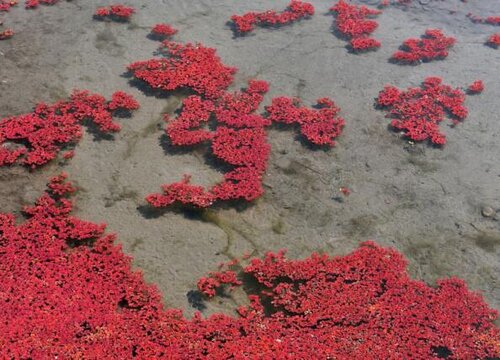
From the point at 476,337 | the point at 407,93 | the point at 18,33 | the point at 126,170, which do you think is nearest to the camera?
the point at 476,337

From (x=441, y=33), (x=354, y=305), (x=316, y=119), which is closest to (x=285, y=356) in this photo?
(x=354, y=305)

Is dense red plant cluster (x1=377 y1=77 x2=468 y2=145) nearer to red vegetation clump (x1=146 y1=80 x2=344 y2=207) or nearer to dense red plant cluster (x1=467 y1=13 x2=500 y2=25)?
red vegetation clump (x1=146 y1=80 x2=344 y2=207)

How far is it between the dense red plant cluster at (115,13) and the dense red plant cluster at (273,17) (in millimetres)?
3676

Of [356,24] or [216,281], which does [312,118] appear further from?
[216,281]

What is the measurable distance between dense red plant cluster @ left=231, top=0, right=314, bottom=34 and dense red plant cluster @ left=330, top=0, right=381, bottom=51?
3.70ft

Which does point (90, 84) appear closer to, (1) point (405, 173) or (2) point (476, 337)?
(1) point (405, 173)

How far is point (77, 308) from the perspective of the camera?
9.58 m

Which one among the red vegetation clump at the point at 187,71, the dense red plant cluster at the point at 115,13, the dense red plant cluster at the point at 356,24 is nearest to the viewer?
the red vegetation clump at the point at 187,71

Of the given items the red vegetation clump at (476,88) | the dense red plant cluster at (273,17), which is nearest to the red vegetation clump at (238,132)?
the dense red plant cluster at (273,17)

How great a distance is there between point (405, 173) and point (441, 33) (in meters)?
7.33

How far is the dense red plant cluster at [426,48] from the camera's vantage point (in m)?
16.7

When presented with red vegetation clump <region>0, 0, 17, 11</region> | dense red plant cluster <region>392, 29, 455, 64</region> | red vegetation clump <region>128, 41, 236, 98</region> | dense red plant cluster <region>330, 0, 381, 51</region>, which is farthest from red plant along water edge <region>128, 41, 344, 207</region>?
red vegetation clump <region>0, 0, 17, 11</region>

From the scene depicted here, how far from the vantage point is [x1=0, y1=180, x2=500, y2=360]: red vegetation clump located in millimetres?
9188

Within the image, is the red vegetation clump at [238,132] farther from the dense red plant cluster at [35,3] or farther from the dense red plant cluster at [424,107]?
the dense red plant cluster at [35,3]
